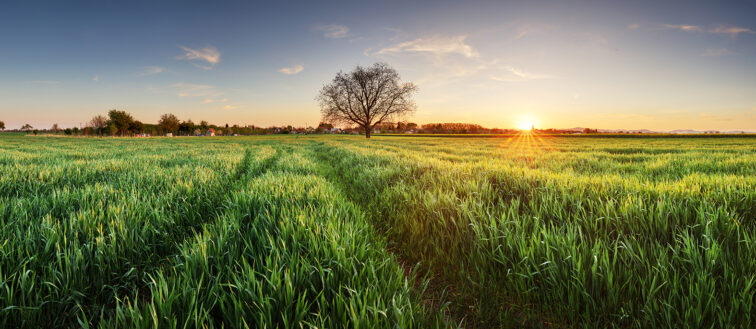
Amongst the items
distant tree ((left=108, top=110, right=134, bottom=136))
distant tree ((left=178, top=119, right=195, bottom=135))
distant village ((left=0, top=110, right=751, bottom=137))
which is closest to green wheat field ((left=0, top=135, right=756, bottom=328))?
distant village ((left=0, top=110, right=751, bottom=137))

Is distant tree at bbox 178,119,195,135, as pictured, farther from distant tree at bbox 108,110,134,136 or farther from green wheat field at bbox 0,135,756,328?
green wheat field at bbox 0,135,756,328

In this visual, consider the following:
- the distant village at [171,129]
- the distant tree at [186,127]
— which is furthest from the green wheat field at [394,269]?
the distant tree at [186,127]

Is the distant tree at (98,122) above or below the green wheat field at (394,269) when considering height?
above

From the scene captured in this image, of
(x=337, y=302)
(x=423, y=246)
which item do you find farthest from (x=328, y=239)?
(x=423, y=246)

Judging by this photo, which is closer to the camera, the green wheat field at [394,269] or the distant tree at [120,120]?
the green wheat field at [394,269]

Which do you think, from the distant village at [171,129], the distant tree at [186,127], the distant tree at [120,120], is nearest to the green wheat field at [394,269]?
the distant village at [171,129]

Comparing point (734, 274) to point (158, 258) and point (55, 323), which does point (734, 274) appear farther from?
point (158, 258)

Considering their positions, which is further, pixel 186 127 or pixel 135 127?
pixel 186 127

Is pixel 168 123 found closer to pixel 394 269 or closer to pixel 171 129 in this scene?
pixel 171 129

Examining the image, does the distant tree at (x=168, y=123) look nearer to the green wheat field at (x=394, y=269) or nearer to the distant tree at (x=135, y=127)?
the distant tree at (x=135, y=127)

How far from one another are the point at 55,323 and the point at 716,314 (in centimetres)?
352

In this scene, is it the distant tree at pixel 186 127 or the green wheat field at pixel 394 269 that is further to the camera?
the distant tree at pixel 186 127

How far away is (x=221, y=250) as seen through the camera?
6.36 ft

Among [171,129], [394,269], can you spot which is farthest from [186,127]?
[394,269]
